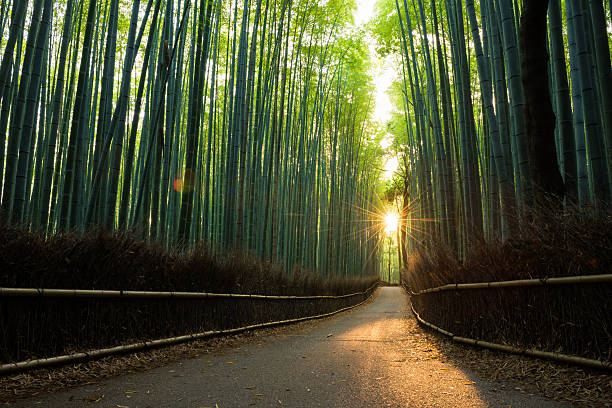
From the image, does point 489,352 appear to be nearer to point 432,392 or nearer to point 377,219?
point 432,392

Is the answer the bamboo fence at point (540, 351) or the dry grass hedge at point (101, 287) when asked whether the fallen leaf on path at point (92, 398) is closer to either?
the dry grass hedge at point (101, 287)

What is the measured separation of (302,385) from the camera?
2506 mm

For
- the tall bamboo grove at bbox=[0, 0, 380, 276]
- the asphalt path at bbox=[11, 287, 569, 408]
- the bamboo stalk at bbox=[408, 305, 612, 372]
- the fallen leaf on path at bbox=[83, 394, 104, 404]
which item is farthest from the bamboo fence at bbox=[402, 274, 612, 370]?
the tall bamboo grove at bbox=[0, 0, 380, 276]

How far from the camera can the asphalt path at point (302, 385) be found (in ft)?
6.89

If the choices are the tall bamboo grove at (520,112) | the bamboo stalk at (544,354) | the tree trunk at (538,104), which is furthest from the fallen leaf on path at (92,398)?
the tree trunk at (538,104)

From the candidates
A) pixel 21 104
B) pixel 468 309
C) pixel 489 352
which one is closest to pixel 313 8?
pixel 21 104

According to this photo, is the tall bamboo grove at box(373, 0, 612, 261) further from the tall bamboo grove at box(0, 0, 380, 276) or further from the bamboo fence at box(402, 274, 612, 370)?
the tall bamboo grove at box(0, 0, 380, 276)

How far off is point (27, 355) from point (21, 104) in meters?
2.31

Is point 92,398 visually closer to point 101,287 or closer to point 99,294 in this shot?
point 99,294

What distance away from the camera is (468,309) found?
3.99 m

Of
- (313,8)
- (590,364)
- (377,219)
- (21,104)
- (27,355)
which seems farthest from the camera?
(377,219)

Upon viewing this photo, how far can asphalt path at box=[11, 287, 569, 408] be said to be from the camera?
2.10m

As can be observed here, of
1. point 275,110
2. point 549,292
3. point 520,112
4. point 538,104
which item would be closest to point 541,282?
point 549,292

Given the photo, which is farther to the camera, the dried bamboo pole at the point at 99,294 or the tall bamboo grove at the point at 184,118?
the tall bamboo grove at the point at 184,118
